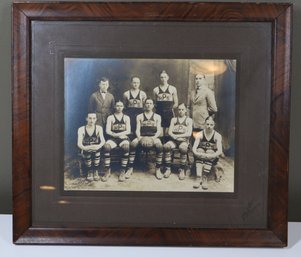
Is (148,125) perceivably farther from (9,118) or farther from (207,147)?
(9,118)

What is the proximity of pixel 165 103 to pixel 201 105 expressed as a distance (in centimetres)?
5

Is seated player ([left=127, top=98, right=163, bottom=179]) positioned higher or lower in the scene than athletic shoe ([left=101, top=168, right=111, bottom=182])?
higher

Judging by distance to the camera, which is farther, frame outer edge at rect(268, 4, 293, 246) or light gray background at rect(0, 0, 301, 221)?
light gray background at rect(0, 0, 301, 221)

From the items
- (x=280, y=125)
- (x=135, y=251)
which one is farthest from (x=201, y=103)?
(x=135, y=251)

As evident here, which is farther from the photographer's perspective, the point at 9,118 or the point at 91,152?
the point at 9,118

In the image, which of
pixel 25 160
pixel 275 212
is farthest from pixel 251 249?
pixel 25 160

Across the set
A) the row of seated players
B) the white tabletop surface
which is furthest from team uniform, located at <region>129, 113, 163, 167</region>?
the white tabletop surface

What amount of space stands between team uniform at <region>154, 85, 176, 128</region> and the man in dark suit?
7 centimetres

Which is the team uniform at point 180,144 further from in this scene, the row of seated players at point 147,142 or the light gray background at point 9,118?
the light gray background at point 9,118

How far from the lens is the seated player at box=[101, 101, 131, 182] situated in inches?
34.1

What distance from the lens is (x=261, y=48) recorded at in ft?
2.79

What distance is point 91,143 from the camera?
0.87m

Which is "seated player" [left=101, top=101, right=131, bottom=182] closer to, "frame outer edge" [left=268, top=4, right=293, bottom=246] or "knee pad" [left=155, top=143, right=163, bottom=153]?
"knee pad" [left=155, top=143, right=163, bottom=153]

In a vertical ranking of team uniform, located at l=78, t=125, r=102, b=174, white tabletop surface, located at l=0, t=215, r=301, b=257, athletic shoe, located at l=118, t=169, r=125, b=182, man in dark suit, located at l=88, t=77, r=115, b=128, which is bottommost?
white tabletop surface, located at l=0, t=215, r=301, b=257
